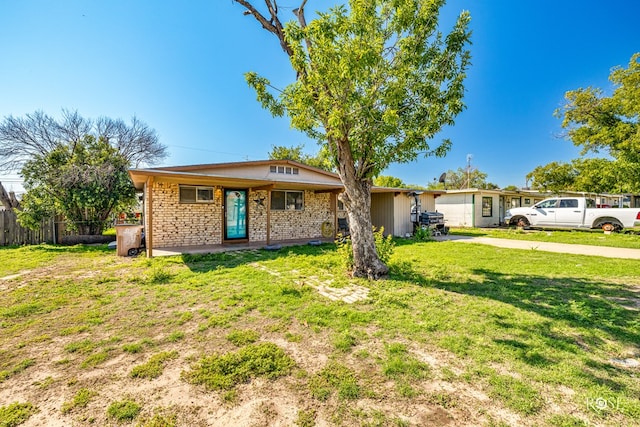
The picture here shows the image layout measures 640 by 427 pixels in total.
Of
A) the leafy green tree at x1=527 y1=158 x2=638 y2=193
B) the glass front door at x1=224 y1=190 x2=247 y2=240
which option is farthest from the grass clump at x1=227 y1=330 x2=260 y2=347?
the leafy green tree at x1=527 y1=158 x2=638 y2=193

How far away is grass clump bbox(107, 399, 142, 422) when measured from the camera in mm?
1846

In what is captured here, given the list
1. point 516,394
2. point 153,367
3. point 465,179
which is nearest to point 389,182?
point 465,179

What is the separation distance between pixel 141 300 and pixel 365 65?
4.76 meters

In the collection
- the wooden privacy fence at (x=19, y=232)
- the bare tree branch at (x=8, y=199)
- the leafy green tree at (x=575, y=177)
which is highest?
the leafy green tree at (x=575, y=177)

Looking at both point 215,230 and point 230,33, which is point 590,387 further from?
point 230,33

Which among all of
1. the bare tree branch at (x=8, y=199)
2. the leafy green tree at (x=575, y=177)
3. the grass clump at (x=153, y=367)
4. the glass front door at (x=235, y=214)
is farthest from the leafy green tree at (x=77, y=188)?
the leafy green tree at (x=575, y=177)

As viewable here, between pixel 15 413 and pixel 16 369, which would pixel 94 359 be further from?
pixel 15 413

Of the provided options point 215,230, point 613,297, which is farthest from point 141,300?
point 613,297

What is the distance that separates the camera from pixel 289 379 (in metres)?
2.27

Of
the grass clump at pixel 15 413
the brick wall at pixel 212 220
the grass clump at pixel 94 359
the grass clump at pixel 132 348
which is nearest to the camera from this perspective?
the grass clump at pixel 15 413

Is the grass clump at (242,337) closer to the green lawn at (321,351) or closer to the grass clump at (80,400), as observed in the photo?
the green lawn at (321,351)

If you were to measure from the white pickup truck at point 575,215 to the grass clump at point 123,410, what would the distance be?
17626 millimetres

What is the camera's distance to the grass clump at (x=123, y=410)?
1.85 meters

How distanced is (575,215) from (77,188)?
70.7 feet
